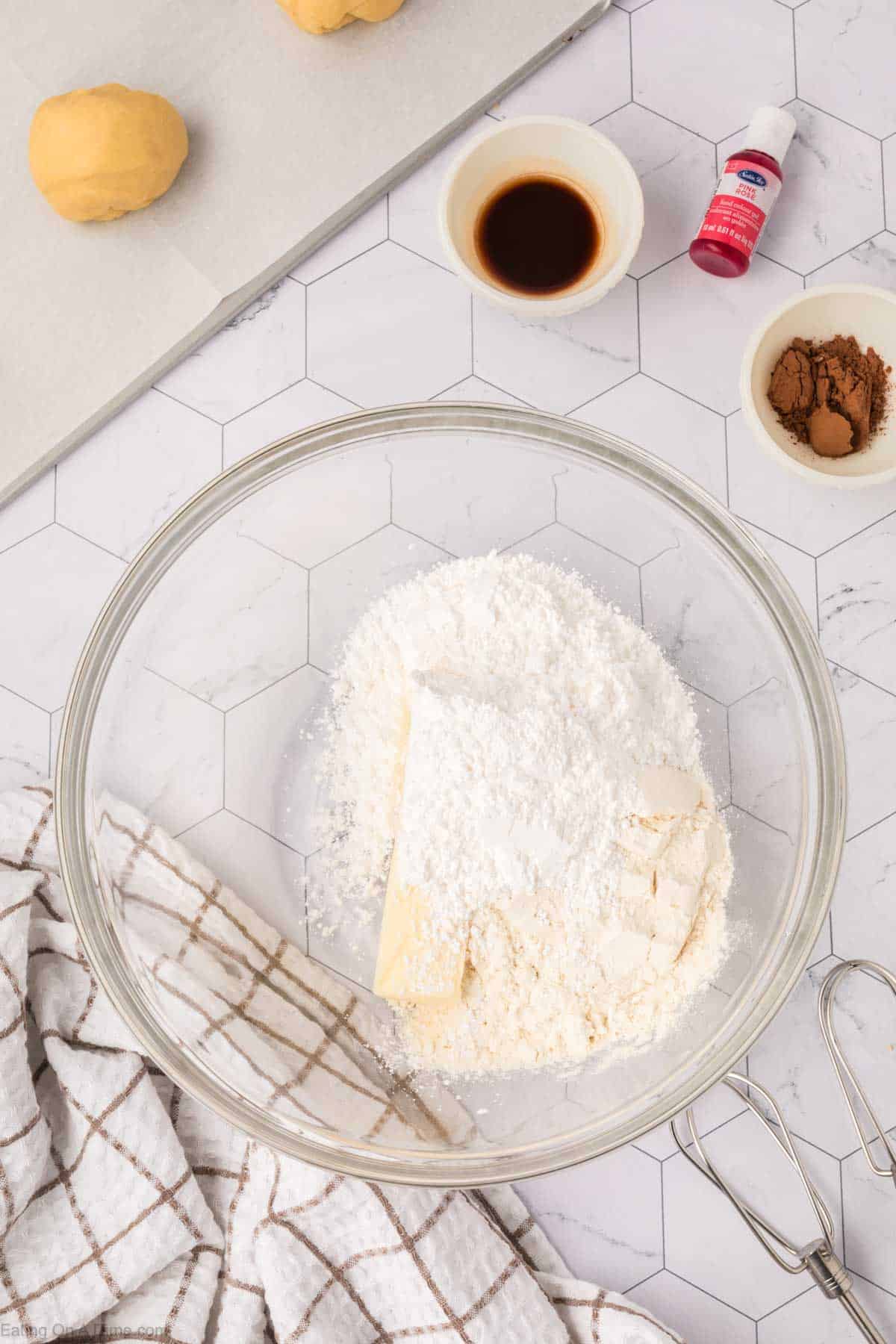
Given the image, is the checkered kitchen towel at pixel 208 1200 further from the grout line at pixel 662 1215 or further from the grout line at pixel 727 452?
the grout line at pixel 727 452

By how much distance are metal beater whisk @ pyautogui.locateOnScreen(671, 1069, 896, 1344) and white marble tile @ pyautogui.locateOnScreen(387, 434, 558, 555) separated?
1.80ft

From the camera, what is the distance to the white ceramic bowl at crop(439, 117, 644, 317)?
1005mm

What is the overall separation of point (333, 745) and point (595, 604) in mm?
266

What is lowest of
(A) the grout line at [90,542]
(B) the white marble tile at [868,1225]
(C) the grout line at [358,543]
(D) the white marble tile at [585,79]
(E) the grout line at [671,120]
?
(B) the white marble tile at [868,1225]

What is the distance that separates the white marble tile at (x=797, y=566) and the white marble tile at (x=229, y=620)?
0.46 meters

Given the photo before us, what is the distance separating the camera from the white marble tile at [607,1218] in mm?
1029

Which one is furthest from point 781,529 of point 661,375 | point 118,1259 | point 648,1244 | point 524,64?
point 118,1259

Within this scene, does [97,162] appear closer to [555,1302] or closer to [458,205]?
[458,205]

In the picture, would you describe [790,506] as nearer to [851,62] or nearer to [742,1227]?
[851,62]

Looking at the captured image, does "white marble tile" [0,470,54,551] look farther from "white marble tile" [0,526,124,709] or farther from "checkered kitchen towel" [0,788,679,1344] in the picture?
"checkered kitchen towel" [0,788,679,1344]

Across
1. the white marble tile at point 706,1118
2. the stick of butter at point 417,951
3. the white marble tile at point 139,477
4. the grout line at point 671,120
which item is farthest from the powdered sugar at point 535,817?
the grout line at point 671,120

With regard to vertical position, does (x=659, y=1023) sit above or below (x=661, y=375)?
below

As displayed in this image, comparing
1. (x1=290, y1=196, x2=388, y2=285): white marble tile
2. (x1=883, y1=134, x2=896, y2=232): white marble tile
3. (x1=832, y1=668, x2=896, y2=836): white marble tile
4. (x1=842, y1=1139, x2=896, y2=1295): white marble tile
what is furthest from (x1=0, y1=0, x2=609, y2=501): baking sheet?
(x1=842, y1=1139, x2=896, y2=1295): white marble tile

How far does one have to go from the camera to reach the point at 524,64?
109 centimetres
